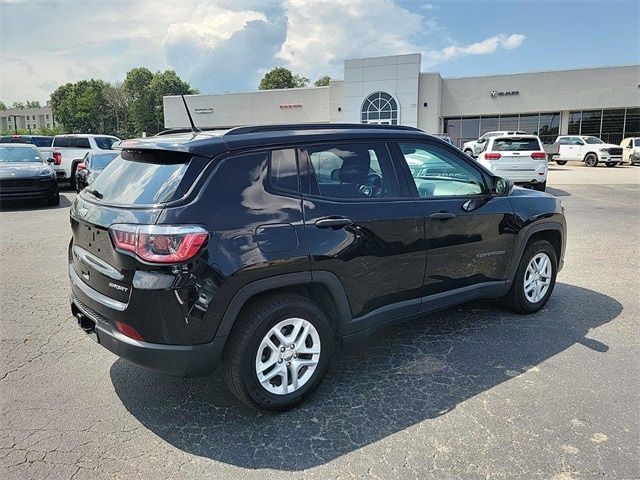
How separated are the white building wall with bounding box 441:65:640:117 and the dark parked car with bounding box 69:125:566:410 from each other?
36087 millimetres

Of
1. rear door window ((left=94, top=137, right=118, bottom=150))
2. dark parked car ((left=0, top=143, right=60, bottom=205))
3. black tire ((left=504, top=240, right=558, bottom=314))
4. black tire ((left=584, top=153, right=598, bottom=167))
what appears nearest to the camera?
black tire ((left=504, top=240, right=558, bottom=314))

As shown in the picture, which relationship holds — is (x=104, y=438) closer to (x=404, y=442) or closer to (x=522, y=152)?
(x=404, y=442)

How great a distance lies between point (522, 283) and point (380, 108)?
116 ft

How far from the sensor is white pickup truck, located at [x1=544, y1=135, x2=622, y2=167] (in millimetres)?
27688

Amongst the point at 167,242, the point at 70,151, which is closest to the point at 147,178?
the point at 167,242

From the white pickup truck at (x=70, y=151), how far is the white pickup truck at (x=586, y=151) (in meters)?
22.7

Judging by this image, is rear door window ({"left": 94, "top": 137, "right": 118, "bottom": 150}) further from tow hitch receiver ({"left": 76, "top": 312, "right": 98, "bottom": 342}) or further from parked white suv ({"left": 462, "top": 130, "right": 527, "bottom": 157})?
tow hitch receiver ({"left": 76, "top": 312, "right": 98, "bottom": 342})

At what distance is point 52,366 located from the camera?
375 cm

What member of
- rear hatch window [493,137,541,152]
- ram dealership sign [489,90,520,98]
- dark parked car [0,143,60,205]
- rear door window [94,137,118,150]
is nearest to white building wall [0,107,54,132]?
ram dealership sign [489,90,520,98]

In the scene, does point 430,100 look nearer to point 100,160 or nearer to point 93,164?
point 100,160

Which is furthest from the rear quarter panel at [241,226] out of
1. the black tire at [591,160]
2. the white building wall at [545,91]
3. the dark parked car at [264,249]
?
the white building wall at [545,91]

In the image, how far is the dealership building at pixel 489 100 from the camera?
3450cm

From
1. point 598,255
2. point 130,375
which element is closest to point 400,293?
point 130,375

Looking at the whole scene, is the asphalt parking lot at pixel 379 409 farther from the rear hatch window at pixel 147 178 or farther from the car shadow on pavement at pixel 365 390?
the rear hatch window at pixel 147 178
